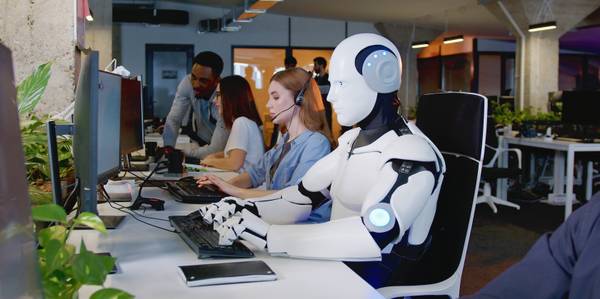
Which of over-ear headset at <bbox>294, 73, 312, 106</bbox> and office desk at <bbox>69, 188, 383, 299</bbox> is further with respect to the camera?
over-ear headset at <bbox>294, 73, 312, 106</bbox>

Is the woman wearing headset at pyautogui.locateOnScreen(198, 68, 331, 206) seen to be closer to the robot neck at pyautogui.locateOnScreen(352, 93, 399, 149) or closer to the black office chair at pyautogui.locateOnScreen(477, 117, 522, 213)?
the robot neck at pyautogui.locateOnScreen(352, 93, 399, 149)

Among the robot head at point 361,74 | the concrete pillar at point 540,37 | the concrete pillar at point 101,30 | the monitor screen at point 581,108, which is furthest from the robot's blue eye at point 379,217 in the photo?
the concrete pillar at point 540,37

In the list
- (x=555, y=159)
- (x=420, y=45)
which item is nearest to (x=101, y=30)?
(x=555, y=159)

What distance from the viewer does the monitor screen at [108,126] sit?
1.96 meters

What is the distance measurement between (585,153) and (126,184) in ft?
20.2

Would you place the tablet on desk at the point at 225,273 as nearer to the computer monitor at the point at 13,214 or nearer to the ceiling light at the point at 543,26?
the computer monitor at the point at 13,214

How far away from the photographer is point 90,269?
0.63 metres

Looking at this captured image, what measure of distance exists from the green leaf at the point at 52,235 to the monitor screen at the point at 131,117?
2.13 m

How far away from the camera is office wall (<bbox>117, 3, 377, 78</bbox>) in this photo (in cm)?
1466

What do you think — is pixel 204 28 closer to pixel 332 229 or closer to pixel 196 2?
pixel 196 2

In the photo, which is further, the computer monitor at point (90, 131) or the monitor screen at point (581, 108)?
the monitor screen at point (581, 108)

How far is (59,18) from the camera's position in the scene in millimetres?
2750

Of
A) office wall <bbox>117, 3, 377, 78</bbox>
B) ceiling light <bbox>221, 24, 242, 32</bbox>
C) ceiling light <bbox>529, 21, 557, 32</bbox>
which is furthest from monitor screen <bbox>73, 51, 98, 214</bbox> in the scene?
office wall <bbox>117, 3, 377, 78</bbox>

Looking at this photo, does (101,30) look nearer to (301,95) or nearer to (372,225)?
(301,95)
